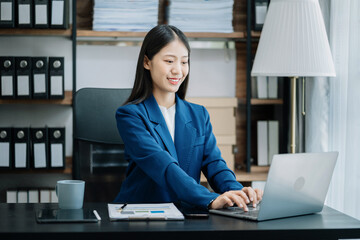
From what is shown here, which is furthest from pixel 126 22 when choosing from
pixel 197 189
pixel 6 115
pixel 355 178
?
pixel 197 189

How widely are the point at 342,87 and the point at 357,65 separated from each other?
0.47 ft

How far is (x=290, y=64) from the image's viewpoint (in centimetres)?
223

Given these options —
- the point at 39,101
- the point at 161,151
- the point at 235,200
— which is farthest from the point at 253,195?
the point at 39,101

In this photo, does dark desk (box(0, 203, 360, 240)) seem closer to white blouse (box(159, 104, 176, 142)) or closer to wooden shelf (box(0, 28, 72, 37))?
white blouse (box(159, 104, 176, 142))

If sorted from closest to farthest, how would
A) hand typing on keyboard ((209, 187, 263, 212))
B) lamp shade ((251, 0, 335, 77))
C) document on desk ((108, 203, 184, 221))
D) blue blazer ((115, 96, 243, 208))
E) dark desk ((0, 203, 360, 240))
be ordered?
dark desk ((0, 203, 360, 240)), document on desk ((108, 203, 184, 221)), hand typing on keyboard ((209, 187, 263, 212)), blue blazer ((115, 96, 243, 208)), lamp shade ((251, 0, 335, 77))

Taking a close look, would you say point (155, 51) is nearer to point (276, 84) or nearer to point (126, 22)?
point (126, 22)

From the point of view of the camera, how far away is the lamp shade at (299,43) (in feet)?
7.25

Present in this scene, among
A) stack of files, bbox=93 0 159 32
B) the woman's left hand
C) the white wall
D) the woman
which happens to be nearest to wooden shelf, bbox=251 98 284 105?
the white wall

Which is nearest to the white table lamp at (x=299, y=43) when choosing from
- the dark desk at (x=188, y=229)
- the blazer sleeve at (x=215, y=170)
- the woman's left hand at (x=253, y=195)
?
the blazer sleeve at (x=215, y=170)

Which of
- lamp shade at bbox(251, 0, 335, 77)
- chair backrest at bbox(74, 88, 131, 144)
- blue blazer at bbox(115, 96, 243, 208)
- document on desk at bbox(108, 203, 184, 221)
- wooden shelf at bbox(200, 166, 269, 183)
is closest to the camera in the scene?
document on desk at bbox(108, 203, 184, 221)

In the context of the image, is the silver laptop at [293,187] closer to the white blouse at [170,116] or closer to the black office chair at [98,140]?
the white blouse at [170,116]

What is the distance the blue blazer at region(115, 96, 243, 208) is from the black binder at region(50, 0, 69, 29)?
1.29m

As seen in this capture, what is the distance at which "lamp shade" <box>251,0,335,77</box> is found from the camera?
2.21 meters

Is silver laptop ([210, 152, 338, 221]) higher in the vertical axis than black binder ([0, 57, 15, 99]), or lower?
lower
